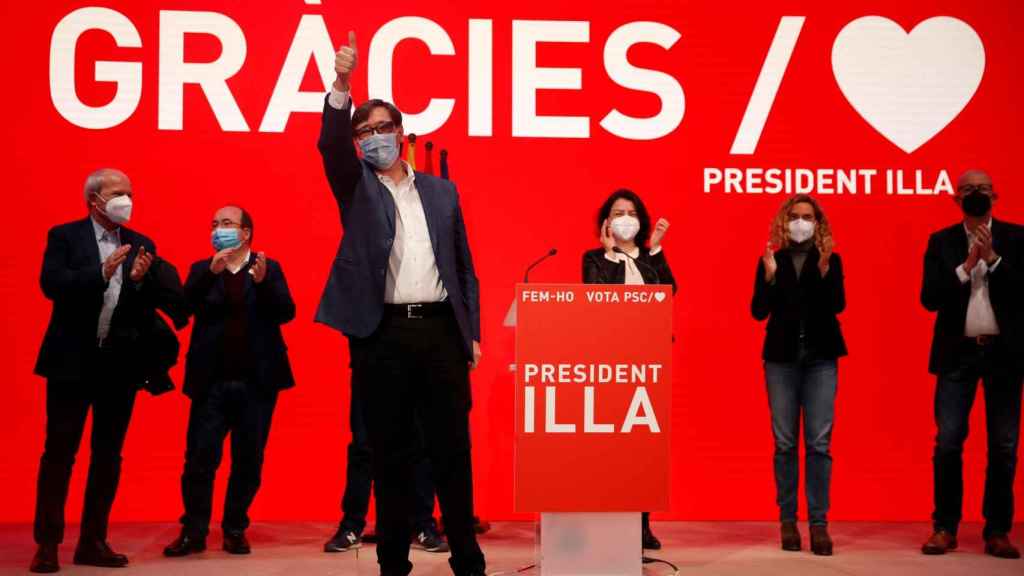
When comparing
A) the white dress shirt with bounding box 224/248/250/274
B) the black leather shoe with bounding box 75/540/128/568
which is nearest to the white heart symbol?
the white dress shirt with bounding box 224/248/250/274

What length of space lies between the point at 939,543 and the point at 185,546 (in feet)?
10.6

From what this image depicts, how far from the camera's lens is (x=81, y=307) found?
4.11 metres

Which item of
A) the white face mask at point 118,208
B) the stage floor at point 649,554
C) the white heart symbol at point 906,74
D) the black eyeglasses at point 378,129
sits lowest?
the stage floor at point 649,554

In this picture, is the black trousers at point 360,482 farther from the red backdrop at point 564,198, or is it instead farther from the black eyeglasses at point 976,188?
the black eyeglasses at point 976,188

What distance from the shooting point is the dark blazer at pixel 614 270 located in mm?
4434

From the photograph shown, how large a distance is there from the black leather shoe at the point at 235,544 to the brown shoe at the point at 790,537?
7.63ft

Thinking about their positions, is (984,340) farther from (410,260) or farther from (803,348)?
(410,260)

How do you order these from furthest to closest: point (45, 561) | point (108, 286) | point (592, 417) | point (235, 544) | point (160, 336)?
point (235, 544) → point (160, 336) → point (108, 286) → point (45, 561) → point (592, 417)

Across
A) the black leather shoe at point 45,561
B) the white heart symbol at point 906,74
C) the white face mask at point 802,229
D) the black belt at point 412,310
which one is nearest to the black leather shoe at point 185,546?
the black leather shoe at point 45,561

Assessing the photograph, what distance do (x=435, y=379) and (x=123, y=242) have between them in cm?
167

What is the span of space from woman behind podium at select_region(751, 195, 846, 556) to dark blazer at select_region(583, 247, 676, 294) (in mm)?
465

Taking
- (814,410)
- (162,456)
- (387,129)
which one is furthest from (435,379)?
(162,456)

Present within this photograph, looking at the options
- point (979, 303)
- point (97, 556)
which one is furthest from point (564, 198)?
point (97, 556)

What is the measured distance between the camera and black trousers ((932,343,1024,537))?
4.46 metres
